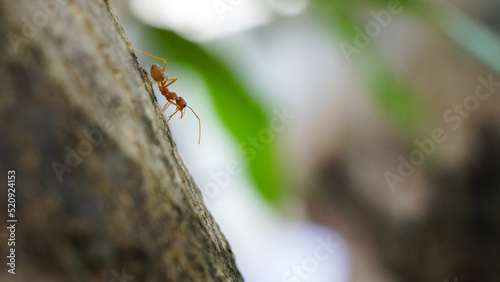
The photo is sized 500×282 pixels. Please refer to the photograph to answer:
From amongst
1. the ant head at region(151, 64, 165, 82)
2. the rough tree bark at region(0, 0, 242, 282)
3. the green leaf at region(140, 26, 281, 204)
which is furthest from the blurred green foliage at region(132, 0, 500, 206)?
the rough tree bark at region(0, 0, 242, 282)

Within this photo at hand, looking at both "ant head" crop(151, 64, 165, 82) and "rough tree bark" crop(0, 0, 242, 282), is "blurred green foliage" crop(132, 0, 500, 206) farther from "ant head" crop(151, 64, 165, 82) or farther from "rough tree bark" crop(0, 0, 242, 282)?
"rough tree bark" crop(0, 0, 242, 282)

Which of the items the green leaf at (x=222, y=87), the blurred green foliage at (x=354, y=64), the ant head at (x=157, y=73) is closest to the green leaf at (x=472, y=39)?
the blurred green foliage at (x=354, y=64)

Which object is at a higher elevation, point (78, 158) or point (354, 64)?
point (354, 64)

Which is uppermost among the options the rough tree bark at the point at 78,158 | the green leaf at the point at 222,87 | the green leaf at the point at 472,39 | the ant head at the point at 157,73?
the green leaf at the point at 472,39

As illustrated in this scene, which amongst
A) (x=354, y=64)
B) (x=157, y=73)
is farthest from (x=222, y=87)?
(x=354, y=64)

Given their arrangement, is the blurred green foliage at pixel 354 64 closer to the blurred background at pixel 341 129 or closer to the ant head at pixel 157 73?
the blurred background at pixel 341 129

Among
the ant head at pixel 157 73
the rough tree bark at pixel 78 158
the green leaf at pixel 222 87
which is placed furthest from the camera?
the green leaf at pixel 222 87

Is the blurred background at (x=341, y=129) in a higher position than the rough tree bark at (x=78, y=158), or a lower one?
higher

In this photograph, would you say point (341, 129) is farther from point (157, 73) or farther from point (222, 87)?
point (157, 73)
